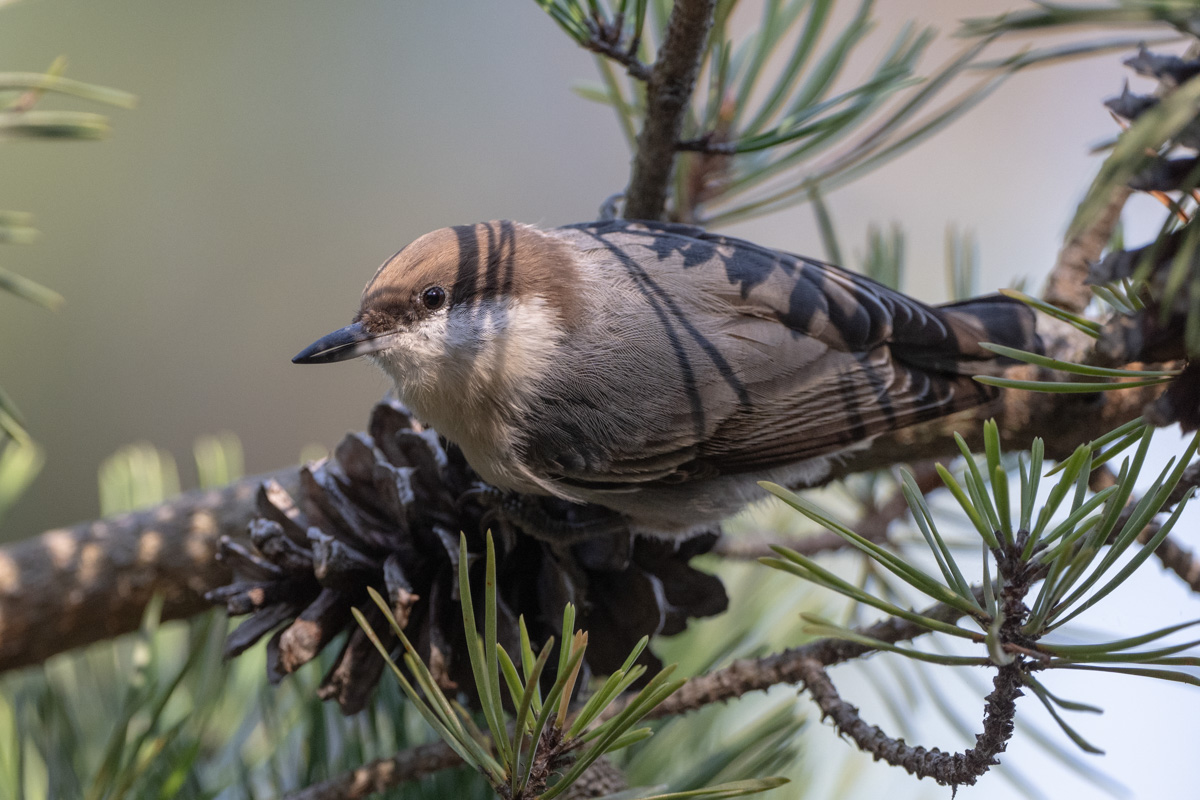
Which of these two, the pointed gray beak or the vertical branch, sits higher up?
the vertical branch

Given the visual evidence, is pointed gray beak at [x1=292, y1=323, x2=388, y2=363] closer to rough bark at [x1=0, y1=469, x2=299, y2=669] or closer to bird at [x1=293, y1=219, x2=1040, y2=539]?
bird at [x1=293, y1=219, x2=1040, y2=539]

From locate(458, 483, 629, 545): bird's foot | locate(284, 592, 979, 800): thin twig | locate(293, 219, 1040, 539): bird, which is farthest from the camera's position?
locate(293, 219, 1040, 539): bird

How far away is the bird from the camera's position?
1.01 meters

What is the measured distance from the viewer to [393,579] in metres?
0.75

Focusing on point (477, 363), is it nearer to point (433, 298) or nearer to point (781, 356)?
point (433, 298)

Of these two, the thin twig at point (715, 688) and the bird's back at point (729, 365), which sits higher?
the bird's back at point (729, 365)

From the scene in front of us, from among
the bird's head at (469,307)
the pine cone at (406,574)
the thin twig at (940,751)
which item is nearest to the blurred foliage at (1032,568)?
the thin twig at (940,751)

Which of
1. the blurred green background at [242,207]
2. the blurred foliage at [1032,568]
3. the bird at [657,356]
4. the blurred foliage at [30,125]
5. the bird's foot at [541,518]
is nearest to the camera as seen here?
the blurred foliage at [1032,568]

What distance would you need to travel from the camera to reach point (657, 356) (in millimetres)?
1012

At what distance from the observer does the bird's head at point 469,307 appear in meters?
1.03

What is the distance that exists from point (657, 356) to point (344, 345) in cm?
34

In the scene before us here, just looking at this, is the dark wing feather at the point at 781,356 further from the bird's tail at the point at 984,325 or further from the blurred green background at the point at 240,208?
the blurred green background at the point at 240,208

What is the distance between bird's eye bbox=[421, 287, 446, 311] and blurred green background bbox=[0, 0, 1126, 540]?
1349 millimetres

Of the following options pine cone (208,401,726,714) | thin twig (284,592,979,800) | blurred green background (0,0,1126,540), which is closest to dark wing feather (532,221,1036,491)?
pine cone (208,401,726,714)
